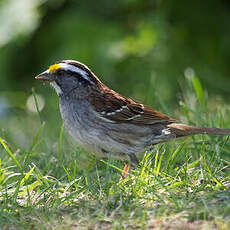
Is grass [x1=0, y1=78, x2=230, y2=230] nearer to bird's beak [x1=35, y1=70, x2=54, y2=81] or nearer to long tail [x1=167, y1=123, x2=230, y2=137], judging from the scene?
long tail [x1=167, y1=123, x2=230, y2=137]

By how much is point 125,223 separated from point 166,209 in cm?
31

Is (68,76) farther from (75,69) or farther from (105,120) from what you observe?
(105,120)

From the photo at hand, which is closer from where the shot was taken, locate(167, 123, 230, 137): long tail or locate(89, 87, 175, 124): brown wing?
locate(167, 123, 230, 137): long tail

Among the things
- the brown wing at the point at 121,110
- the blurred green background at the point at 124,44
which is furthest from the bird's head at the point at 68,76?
the blurred green background at the point at 124,44

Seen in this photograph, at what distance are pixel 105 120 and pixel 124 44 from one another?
11.8 feet

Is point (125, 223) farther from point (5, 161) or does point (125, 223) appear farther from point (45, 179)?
point (5, 161)

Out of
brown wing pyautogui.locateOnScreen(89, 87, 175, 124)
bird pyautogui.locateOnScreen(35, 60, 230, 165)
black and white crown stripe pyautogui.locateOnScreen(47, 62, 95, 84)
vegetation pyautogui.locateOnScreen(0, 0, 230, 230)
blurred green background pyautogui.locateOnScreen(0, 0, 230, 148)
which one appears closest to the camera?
vegetation pyautogui.locateOnScreen(0, 0, 230, 230)

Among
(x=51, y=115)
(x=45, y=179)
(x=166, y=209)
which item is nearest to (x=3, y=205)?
(x=45, y=179)

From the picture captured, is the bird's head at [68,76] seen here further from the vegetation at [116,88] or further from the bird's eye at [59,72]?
the vegetation at [116,88]

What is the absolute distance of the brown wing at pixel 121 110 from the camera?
483cm

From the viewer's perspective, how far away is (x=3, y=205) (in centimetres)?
358

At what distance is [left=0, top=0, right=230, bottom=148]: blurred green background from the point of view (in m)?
7.91

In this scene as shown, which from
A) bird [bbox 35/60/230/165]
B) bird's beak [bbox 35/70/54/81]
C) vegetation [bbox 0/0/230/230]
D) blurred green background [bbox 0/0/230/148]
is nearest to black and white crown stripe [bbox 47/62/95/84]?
bird [bbox 35/60/230/165]

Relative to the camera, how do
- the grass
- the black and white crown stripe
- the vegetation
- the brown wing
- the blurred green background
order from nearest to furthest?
the grass
the vegetation
the brown wing
the black and white crown stripe
the blurred green background
